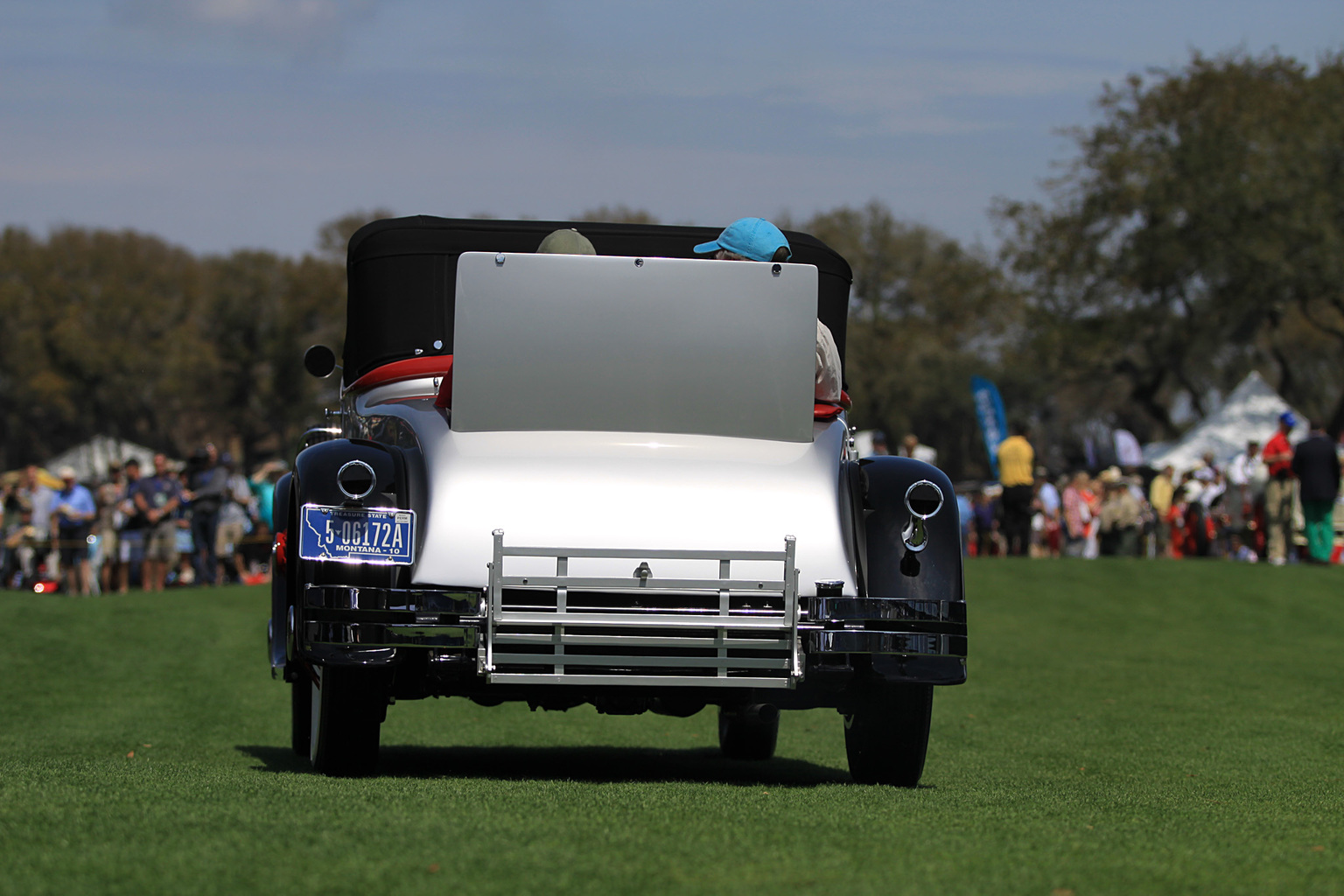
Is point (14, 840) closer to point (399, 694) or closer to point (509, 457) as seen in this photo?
point (399, 694)

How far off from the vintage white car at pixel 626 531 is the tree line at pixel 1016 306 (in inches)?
1500

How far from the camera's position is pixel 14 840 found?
168 inches

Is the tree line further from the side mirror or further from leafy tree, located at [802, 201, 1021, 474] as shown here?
the side mirror

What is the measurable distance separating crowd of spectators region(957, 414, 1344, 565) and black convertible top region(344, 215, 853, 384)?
13792 millimetres


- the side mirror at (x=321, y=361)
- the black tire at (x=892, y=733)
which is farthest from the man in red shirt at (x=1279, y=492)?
the black tire at (x=892, y=733)

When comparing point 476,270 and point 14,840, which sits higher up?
point 476,270

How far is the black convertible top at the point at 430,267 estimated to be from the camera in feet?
24.9

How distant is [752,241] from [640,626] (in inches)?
78.5

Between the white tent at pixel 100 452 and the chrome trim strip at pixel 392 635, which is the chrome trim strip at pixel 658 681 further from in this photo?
the white tent at pixel 100 452

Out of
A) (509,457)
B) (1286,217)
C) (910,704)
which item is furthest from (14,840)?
(1286,217)

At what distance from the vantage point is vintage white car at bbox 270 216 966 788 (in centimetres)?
567

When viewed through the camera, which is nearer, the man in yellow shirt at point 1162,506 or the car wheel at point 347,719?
the car wheel at point 347,719

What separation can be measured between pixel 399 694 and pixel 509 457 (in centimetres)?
99

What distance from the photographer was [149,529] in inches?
834
